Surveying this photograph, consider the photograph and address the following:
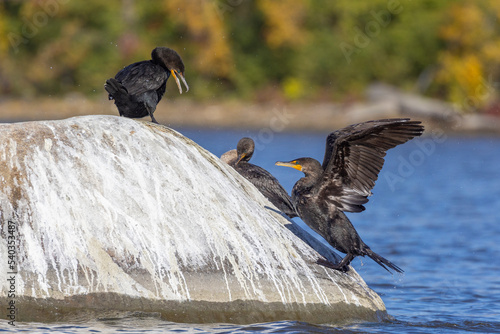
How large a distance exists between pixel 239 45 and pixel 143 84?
141 feet

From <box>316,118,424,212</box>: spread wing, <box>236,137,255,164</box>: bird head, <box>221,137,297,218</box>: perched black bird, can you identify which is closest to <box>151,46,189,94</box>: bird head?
<box>221,137,297,218</box>: perched black bird

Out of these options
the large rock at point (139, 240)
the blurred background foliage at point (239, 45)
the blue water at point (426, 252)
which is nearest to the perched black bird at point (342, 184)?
the large rock at point (139, 240)

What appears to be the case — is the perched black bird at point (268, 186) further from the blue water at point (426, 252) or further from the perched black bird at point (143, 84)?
the blue water at point (426, 252)

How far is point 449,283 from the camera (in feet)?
30.2

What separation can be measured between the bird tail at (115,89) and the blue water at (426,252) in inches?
76.1

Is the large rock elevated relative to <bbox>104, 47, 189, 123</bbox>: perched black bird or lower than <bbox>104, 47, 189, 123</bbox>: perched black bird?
lower

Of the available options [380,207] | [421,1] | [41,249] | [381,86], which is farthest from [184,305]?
[421,1]

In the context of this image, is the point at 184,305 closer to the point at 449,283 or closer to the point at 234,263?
the point at 234,263

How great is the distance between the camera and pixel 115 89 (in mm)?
6699

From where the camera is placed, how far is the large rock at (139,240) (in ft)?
18.7

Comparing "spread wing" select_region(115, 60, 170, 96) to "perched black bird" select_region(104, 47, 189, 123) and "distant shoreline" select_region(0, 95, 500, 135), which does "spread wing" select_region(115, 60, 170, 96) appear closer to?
"perched black bird" select_region(104, 47, 189, 123)

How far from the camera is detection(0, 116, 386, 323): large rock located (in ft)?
18.7

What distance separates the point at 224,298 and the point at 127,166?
1.23 m

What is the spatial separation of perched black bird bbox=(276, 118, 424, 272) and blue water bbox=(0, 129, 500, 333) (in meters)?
0.64
